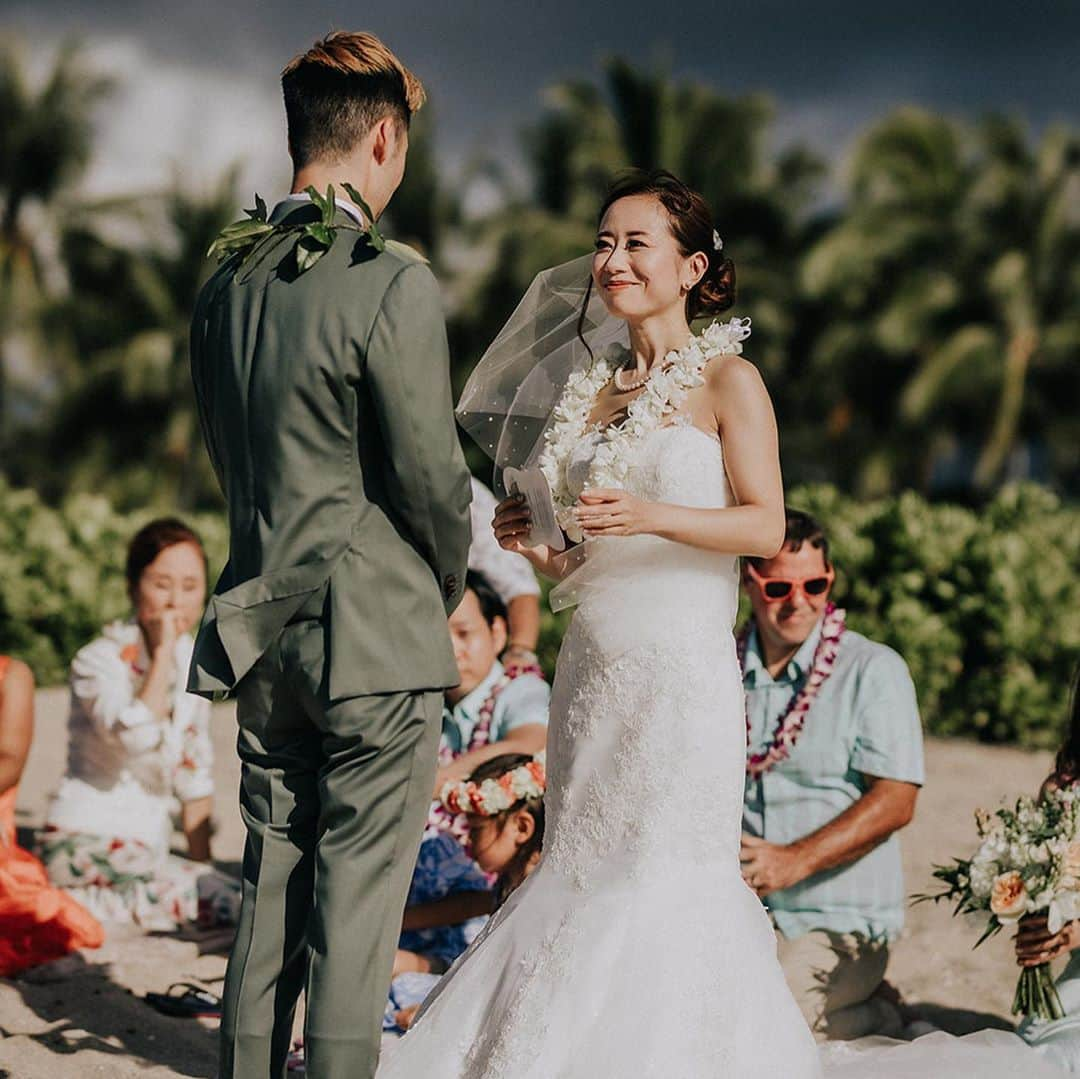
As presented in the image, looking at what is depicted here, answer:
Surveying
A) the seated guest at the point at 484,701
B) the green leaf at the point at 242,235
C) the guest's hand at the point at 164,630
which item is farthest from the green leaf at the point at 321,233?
the guest's hand at the point at 164,630

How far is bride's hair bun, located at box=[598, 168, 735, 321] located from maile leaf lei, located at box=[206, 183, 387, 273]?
0.95 metres

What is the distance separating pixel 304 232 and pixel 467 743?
8.88ft

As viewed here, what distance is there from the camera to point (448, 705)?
5.68 meters

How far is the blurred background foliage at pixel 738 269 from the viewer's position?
32.0m

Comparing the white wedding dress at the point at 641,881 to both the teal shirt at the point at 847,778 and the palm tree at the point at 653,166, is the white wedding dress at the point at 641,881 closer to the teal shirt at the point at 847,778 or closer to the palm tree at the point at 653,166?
the teal shirt at the point at 847,778

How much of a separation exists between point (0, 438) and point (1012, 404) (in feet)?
82.9

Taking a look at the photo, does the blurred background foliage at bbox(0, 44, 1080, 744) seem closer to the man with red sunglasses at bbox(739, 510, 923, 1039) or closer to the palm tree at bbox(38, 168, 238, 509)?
the palm tree at bbox(38, 168, 238, 509)

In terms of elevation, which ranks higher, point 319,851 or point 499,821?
point 319,851

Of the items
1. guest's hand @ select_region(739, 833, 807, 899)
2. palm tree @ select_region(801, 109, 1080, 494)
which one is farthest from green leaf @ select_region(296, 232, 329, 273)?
palm tree @ select_region(801, 109, 1080, 494)

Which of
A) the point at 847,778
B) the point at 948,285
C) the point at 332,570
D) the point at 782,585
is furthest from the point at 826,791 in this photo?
the point at 948,285

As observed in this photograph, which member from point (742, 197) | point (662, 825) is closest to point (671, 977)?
point (662, 825)

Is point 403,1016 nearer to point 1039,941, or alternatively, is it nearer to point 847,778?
point 847,778

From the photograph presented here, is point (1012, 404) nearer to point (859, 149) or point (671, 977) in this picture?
point (859, 149)

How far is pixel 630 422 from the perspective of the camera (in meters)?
3.96
